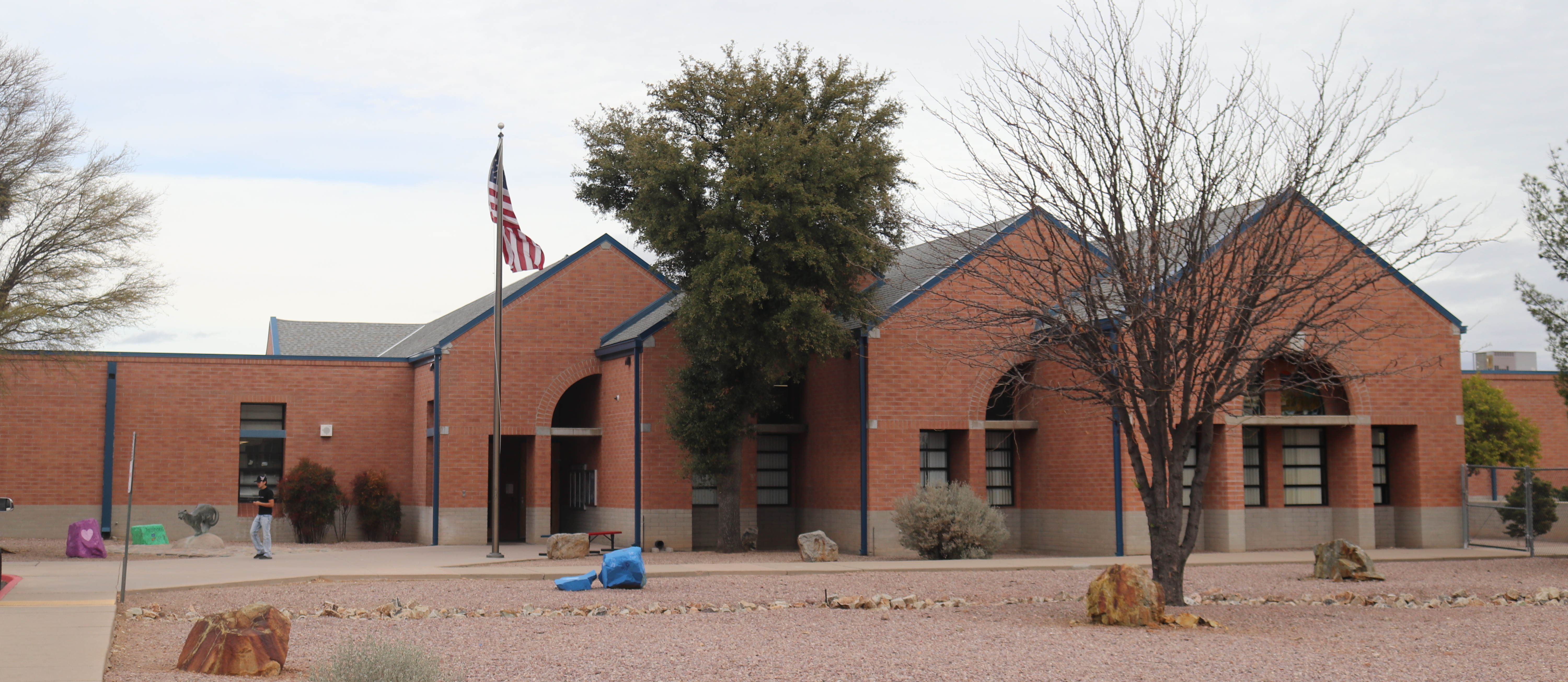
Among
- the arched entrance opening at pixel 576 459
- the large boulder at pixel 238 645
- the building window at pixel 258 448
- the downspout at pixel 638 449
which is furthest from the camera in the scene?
the building window at pixel 258 448

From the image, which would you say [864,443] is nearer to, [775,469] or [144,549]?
[775,469]

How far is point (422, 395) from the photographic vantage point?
99.8 feet

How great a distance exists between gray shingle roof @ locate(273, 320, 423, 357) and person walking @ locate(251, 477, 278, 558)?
396 inches

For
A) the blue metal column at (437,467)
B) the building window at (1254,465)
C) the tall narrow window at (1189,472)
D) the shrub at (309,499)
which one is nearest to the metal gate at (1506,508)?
the building window at (1254,465)

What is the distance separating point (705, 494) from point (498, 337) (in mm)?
5870

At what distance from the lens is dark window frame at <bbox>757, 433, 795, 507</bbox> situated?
27.9m

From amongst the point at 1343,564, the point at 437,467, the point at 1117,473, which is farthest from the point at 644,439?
the point at 1343,564

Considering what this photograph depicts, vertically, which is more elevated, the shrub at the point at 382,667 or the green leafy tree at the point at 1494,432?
the green leafy tree at the point at 1494,432

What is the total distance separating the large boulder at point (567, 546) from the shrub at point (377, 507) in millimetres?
9100

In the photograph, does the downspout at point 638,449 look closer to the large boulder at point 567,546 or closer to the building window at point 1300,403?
the large boulder at point 567,546

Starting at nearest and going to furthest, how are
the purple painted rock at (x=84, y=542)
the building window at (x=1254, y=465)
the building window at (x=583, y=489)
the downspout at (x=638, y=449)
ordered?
the purple painted rock at (x=84, y=542)
the building window at (x=1254, y=465)
the downspout at (x=638, y=449)
the building window at (x=583, y=489)

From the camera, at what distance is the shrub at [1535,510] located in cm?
2634

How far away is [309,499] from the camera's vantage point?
29453mm

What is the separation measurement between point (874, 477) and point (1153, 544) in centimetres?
1000
